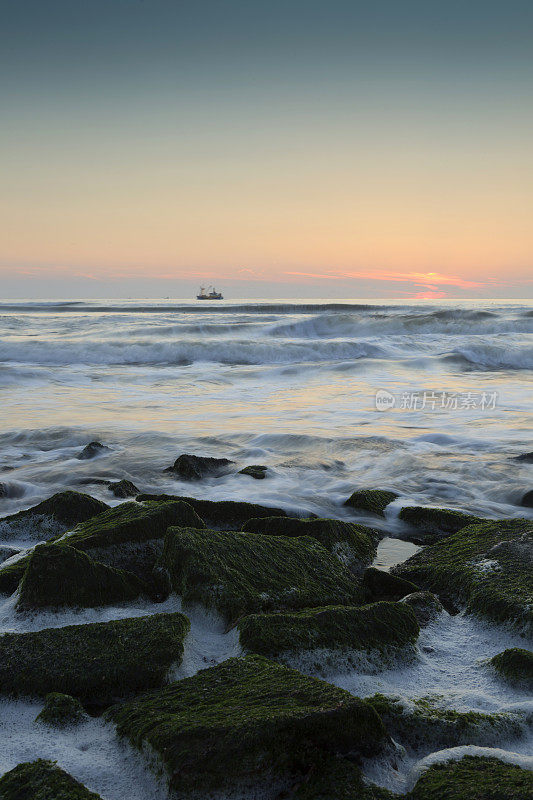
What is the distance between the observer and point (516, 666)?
7.61ft

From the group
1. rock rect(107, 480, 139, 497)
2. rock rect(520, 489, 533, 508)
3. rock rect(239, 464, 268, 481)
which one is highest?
rock rect(520, 489, 533, 508)

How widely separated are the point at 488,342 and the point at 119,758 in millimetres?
20283

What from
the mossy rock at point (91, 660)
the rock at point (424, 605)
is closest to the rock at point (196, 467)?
the rock at point (424, 605)

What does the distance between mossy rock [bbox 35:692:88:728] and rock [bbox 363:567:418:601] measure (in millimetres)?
1612

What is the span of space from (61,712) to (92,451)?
4854 mm

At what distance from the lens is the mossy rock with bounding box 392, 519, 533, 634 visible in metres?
2.76

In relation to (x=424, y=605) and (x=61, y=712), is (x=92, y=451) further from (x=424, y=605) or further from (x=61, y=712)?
(x=61, y=712)

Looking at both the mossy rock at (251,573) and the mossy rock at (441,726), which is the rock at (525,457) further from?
the mossy rock at (441,726)

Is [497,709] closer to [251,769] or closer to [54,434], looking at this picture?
[251,769]

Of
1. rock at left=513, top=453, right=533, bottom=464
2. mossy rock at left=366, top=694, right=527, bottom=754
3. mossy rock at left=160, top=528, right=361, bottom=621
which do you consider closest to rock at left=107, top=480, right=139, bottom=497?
mossy rock at left=160, top=528, right=361, bottom=621

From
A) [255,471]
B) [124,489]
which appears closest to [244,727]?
[124,489]

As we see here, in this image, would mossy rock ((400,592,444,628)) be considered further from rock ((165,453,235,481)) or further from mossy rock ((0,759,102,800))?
rock ((165,453,235,481))

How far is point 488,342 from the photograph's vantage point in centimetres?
2011

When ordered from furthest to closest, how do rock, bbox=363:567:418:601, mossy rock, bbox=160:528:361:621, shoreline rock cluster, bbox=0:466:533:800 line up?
rock, bbox=363:567:418:601, mossy rock, bbox=160:528:361:621, shoreline rock cluster, bbox=0:466:533:800
